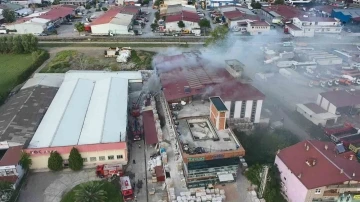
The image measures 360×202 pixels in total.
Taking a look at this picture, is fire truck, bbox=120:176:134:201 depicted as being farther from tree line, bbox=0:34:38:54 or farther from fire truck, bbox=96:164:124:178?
tree line, bbox=0:34:38:54

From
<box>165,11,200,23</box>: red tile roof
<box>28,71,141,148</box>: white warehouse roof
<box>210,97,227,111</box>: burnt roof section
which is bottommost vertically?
<box>28,71,141,148</box>: white warehouse roof

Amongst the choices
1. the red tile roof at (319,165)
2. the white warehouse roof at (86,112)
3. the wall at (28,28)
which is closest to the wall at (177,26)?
the wall at (28,28)

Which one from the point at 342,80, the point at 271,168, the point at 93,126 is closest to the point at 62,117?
the point at 93,126

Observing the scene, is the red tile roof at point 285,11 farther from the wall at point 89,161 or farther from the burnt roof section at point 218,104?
the wall at point 89,161

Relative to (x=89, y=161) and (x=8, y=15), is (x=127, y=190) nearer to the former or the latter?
(x=89, y=161)

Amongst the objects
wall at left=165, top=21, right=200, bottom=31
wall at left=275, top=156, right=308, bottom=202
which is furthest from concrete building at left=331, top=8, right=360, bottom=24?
wall at left=275, top=156, right=308, bottom=202

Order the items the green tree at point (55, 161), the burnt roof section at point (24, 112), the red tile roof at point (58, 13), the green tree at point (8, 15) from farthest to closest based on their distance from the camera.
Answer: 1. the green tree at point (8, 15)
2. the red tile roof at point (58, 13)
3. the burnt roof section at point (24, 112)
4. the green tree at point (55, 161)
